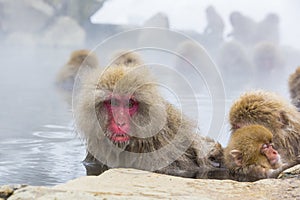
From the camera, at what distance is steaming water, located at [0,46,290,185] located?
285 cm

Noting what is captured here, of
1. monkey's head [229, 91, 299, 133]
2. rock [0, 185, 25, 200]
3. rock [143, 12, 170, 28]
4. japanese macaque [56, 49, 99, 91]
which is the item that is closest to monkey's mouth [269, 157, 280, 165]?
monkey's head [229, 91, 299, 133]

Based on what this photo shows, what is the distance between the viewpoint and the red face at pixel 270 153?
300 cm

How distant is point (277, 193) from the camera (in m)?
2.20

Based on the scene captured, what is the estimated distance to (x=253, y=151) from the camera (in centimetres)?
302

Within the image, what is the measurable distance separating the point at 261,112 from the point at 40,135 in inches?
56.1

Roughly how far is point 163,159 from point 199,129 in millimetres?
365

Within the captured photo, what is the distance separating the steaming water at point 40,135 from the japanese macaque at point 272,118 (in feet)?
0.55

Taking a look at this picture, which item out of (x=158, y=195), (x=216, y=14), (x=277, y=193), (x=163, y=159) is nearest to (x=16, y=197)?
(x=158, y=195)

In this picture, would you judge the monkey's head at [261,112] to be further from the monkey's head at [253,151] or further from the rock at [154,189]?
the rock at [154,189]

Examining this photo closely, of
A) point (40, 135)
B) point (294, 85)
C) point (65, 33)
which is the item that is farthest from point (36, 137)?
point (65, 33)

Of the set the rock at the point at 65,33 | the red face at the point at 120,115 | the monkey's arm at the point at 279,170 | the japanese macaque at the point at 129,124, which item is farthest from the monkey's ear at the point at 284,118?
the rock at the point at 65,33

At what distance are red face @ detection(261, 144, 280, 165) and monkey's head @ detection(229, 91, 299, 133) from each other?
0.28 metres

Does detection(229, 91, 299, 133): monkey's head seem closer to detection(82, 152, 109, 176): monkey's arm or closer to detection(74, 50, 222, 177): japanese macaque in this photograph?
detection(74, 50, 222, 177): japanese macaque

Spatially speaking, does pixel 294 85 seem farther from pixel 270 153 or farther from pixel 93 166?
pixel 93 166
